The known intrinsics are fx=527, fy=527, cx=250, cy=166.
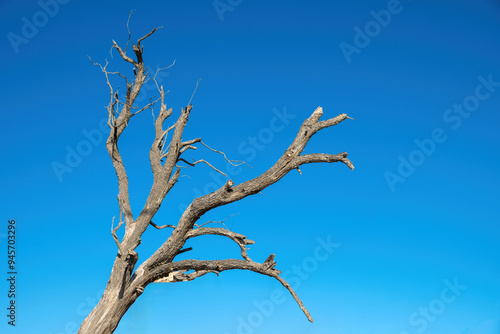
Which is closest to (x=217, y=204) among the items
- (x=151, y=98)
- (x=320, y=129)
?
(x=320, y=129)

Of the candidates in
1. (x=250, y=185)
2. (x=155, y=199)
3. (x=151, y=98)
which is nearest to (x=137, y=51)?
(x=151, y=98)

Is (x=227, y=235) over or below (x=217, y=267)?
over

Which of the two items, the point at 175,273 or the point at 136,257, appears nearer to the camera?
the point at 136,257

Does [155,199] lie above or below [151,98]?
below

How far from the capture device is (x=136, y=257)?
891cm

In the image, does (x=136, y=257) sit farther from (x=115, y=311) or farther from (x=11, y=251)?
(x=11, y=251)

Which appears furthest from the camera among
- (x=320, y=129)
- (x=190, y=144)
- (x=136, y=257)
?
(x=190, y=144)

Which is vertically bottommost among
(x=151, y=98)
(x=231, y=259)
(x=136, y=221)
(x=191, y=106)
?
(x=231, y=259)

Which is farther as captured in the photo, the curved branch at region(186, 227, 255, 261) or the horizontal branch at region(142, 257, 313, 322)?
the curved branch at region(186, 227, 255, 261)

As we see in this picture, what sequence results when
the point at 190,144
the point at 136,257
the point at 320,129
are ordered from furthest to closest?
1. the point at 190,144
2. the point at 320,129
3. the point at 136,257

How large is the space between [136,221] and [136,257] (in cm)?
105

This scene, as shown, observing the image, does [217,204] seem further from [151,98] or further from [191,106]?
[151,98]

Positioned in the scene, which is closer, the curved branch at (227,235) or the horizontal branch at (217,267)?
the horizontal branch at (217,267)

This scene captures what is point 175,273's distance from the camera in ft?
32.8
